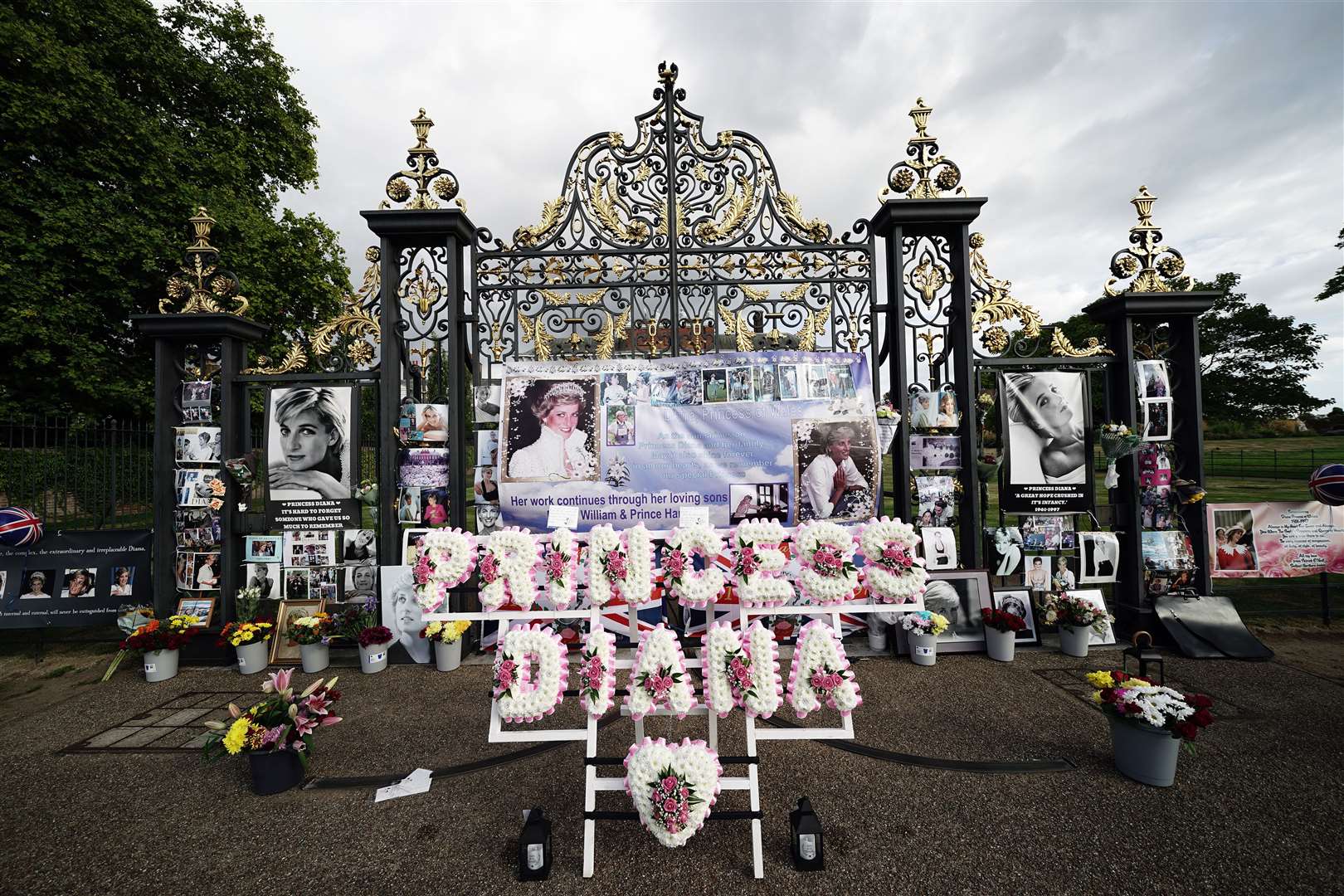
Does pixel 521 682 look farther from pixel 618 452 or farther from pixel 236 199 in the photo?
pixel 236 199

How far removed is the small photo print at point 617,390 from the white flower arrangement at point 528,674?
10.3 ft

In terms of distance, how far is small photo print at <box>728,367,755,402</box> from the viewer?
5.41 metres

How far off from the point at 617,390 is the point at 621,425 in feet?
1.29

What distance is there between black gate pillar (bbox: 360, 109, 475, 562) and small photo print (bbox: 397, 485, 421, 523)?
0.09 metres

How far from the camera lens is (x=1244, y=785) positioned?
303cm

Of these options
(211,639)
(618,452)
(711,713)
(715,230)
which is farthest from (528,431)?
(211,639)

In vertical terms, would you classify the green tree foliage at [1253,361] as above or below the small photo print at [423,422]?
above

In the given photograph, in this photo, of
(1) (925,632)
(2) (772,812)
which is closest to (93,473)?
(2) (772,812)

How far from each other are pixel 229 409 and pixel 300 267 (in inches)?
290

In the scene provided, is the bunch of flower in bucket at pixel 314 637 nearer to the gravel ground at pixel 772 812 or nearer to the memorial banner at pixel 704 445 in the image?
the gravel ground at pixel 772 812

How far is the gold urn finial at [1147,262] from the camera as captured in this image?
5.49m

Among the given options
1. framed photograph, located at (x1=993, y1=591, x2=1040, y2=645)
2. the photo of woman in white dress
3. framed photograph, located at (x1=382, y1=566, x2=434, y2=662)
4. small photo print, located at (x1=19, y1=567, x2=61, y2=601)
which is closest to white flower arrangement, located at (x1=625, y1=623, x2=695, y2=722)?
the photo of woman in white dress

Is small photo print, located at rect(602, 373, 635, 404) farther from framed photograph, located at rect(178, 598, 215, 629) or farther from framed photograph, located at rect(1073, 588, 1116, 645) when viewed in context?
framed photograph, located at rect(1073, 588, 1116, 645)

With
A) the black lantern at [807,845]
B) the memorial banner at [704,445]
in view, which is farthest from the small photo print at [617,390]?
the black lantern at [807,845]
